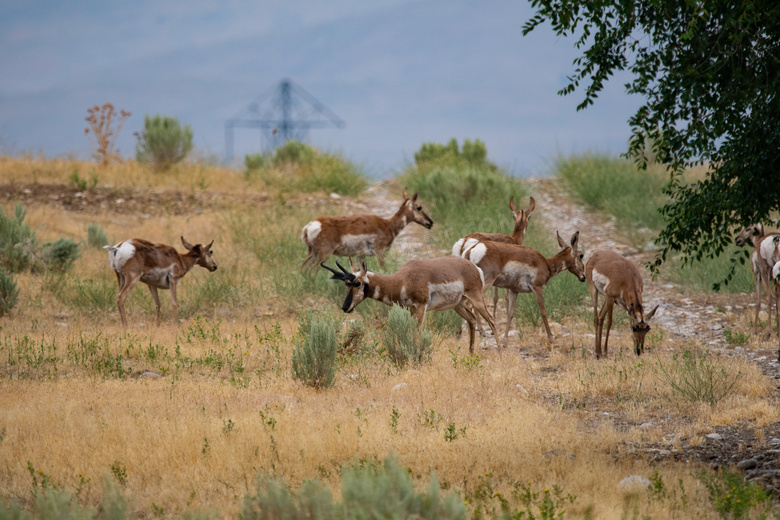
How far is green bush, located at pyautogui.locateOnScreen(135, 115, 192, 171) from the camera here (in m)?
27.6

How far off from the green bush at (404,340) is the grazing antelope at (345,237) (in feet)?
16.0

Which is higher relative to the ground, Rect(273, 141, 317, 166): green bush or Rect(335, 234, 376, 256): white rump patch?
Rect(273, 141, 317, 166): green bush

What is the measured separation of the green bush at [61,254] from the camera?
1580cm

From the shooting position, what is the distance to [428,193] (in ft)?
74.3

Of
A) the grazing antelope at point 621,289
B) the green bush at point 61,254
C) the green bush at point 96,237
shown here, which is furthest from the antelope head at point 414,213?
the green bush at point 96,237

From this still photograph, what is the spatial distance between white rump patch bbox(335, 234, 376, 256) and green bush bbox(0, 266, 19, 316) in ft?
17.9

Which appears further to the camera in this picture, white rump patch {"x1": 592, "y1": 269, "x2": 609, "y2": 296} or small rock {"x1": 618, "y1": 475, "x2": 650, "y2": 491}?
white rump patch {"x1": 592, "y1": 269, "x2": 609, "y2": 296}

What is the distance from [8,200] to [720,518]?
74.1 feet

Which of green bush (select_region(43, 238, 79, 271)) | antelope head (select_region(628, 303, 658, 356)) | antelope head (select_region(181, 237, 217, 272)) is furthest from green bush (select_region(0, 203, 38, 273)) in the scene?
antelope head (select_region(628, 303, 658, 356))

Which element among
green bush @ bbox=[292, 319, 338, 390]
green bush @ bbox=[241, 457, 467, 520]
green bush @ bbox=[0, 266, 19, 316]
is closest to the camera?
green bush @ bbox=[241, 457, 467, 520]

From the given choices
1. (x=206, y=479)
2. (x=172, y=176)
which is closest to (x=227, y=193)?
(x=172, y=176)

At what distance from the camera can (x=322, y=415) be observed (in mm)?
7242

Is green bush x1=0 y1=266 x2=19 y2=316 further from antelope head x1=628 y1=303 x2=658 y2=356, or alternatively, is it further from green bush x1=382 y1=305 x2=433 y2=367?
antelope head x1=628 y1=303 x2=658 y2=356

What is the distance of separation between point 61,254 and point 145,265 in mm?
5119
